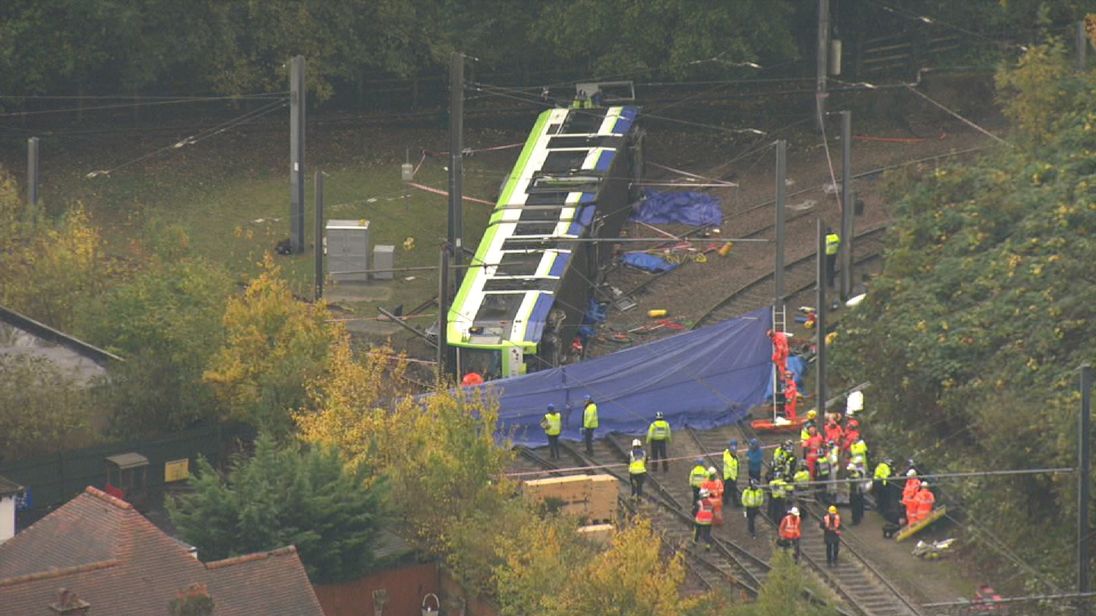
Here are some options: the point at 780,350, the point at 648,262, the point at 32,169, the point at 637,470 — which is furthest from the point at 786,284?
the point at 32,169

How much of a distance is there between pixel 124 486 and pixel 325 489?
23.4ft

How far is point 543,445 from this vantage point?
182 ft

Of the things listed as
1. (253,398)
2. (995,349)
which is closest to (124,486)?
(253,398)

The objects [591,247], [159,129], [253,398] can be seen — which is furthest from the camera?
[159,129]

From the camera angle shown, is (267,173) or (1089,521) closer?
(1089,521)

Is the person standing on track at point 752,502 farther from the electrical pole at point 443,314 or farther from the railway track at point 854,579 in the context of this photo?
the electrical pole at point 443,314

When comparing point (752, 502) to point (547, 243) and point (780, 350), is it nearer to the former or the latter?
point (780, 350)

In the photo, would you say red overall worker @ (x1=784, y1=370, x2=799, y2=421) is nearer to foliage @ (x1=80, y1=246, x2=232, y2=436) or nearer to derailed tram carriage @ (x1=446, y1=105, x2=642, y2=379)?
derailed tram carriage @ (x1=446, y1=105, x2=642, y2=379)

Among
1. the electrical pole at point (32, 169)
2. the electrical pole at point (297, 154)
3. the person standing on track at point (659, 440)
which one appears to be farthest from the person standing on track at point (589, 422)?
the electrical pole at point (32, 169)

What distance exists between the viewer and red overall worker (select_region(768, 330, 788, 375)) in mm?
56750

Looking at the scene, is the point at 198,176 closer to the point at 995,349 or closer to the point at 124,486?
the point at 124,486

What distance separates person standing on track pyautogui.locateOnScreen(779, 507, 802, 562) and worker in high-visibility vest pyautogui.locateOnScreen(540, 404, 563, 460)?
699 cm

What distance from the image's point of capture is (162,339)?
2231 inches

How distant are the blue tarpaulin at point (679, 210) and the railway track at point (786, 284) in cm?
443
